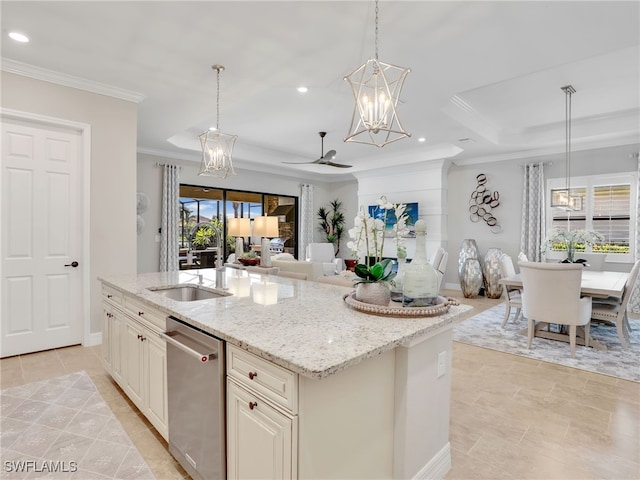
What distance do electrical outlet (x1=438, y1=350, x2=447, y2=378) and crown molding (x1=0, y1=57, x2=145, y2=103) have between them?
162 inches

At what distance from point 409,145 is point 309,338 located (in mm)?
6109

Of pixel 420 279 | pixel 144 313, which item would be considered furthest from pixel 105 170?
pixel 420 279

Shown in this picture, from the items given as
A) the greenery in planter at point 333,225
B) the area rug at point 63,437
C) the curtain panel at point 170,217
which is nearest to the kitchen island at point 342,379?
the area rug at point 63,437

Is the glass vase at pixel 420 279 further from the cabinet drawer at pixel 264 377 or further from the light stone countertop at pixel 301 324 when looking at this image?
the cabinet drawer at pixel 264 377

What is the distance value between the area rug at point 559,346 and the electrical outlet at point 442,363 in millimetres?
2400

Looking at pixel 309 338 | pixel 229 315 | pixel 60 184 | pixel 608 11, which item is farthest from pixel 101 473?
pixel 608 11

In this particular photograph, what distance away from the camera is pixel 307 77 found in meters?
3.51

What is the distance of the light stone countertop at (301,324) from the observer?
120cm

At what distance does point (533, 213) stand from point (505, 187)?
775 mm

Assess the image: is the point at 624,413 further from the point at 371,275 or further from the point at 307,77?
the point at 307,77

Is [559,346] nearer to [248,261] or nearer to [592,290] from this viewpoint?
[592,290]

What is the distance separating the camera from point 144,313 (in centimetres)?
215

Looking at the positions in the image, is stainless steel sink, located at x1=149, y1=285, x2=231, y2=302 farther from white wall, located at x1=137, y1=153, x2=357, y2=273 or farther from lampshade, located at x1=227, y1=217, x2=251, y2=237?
white wall, located at x1=137, y1=153, x2=357, y2=273

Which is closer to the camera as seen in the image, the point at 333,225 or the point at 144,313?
the point at 144,313
